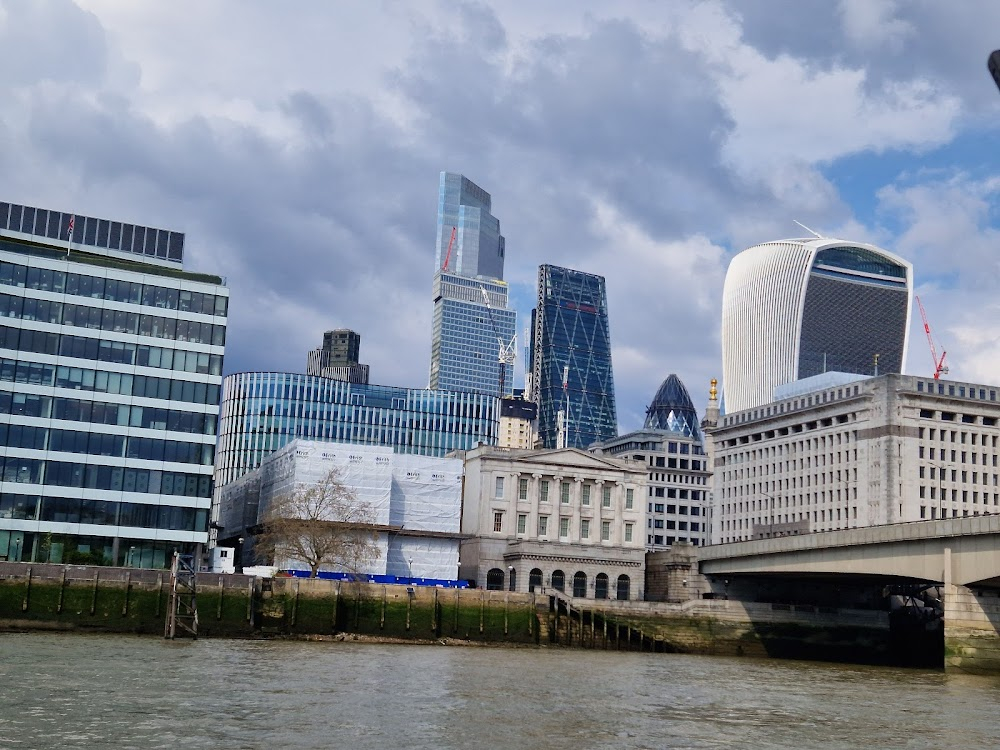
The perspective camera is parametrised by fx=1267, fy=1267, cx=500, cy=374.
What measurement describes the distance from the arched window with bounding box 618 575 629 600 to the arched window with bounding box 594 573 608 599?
172 cm

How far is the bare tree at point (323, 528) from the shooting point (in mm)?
113125

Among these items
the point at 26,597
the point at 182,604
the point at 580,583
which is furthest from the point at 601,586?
the point at 26,597

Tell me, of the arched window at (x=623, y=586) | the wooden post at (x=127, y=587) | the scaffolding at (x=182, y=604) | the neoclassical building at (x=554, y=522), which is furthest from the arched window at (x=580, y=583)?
the wooden post at (x=127, y=587)

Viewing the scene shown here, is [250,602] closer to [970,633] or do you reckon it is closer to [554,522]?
[554,522]

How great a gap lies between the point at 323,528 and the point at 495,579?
87.5 feet

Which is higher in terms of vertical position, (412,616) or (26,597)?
(26,597)

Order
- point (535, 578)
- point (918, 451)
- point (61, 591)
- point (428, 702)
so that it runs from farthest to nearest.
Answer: point (918, 451) → point (535, 578) → point (61, 591) → point (428, 702)

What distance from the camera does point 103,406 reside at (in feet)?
351

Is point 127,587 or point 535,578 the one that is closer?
point 127,587

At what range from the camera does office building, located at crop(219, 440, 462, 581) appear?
126750 millimetres

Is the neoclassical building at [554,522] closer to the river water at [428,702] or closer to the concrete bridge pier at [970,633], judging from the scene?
the river water at [428,702]

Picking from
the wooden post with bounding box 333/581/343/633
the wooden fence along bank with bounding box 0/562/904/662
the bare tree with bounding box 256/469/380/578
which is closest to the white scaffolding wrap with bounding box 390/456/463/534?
the bare tree with bounding box 256/469/380/578

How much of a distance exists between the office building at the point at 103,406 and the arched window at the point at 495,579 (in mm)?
35089

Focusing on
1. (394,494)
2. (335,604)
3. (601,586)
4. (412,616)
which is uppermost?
(394,494)
